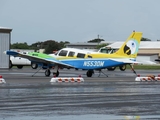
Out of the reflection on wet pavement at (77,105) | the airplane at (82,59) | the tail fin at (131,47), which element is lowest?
the reflection on wet pavement at (77,105)

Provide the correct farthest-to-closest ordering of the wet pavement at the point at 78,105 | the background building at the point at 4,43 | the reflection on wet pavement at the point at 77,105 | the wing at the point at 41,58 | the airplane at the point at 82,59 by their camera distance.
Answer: the background building at the point at 4,43 < the wing at the point at 41,58 < the airplane at the point at 82,59 < the reflection on wet pavement at the point at 77,105 < the wet pavement at the point at 78,105

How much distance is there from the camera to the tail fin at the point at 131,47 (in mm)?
38625

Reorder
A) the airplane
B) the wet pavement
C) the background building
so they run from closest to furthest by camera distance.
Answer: the wet pavement → the airplane → the background building

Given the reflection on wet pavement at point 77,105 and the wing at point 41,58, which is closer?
the reflection on wet pavement at point 77,105

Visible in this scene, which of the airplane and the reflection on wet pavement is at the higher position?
the airplane

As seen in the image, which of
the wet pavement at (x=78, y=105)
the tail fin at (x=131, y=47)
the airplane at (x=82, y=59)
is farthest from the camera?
the tail fin at (x=131, y=47)

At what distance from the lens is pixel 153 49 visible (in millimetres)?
118875

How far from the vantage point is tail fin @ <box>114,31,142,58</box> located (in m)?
38.6

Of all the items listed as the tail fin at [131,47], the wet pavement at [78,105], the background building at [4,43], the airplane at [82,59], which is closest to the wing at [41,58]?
the airplane at [82,59]

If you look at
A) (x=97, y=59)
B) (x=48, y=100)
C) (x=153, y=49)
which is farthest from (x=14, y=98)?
(x=153, y=49)

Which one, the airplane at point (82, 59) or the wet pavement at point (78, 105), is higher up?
the airplane at point (82, 59)

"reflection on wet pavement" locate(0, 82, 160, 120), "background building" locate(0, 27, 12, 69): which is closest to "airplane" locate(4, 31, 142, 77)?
"reflection on wet pavement" locate(0, 82, 160, 120)

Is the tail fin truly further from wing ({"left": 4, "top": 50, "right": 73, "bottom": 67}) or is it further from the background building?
the background building

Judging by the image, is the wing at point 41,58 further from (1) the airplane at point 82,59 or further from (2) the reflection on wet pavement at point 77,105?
(2) the reflection on wet pavement at point 77,105
